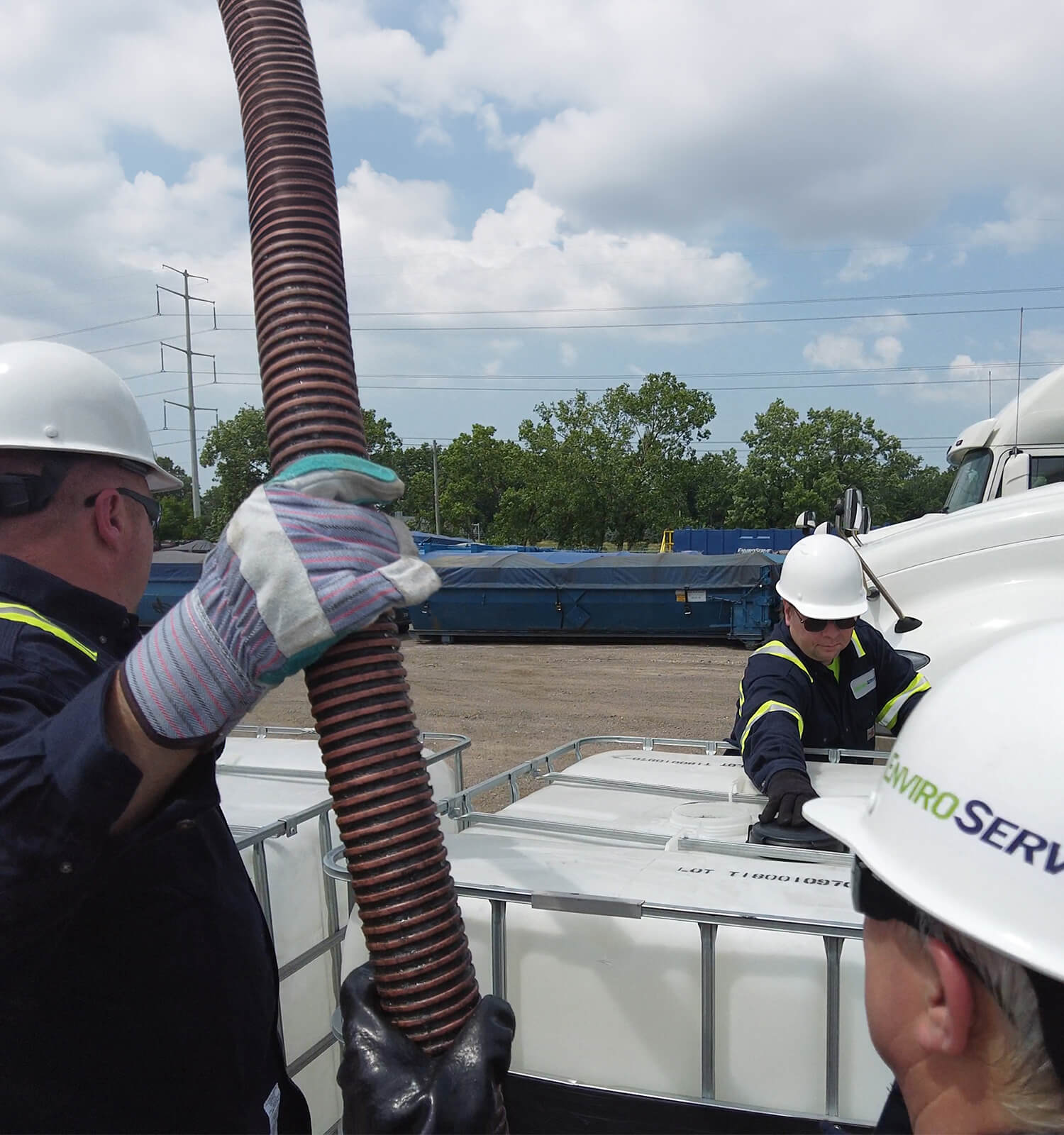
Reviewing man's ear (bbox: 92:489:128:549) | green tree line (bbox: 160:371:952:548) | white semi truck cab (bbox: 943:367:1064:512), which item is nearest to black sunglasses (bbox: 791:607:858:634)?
man's ear (bbox: 92:489:128:549)

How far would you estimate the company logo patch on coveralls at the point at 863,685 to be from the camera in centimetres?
368

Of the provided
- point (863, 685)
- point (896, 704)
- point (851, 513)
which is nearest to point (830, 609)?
point (863, 685)

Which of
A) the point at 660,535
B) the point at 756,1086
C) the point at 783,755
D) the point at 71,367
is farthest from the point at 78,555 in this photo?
the point at 660,535

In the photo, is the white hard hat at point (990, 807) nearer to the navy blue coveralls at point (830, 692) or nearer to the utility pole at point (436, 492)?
the navy blue coveralls at point (830, 692)

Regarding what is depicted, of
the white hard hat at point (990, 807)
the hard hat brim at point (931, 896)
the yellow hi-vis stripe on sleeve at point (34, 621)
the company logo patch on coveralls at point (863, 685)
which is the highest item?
the yellow hi-vis stripe on sleeve at point (34, 621)

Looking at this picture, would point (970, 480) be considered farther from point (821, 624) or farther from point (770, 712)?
point (770, 712)

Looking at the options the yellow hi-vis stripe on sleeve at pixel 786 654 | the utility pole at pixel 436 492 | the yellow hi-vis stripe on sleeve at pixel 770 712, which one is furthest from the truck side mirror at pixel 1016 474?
the utility pole at pixel 436 492

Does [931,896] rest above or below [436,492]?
above

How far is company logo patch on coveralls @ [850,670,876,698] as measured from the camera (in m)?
3.68

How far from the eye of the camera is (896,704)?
378 centimetres

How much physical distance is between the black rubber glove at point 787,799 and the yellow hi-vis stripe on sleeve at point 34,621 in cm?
180

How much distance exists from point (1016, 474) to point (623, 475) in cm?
3044

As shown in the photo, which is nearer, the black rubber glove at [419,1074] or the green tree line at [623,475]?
A: the black rubber glove at [419,1074]

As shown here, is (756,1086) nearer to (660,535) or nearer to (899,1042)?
(899,1042)
